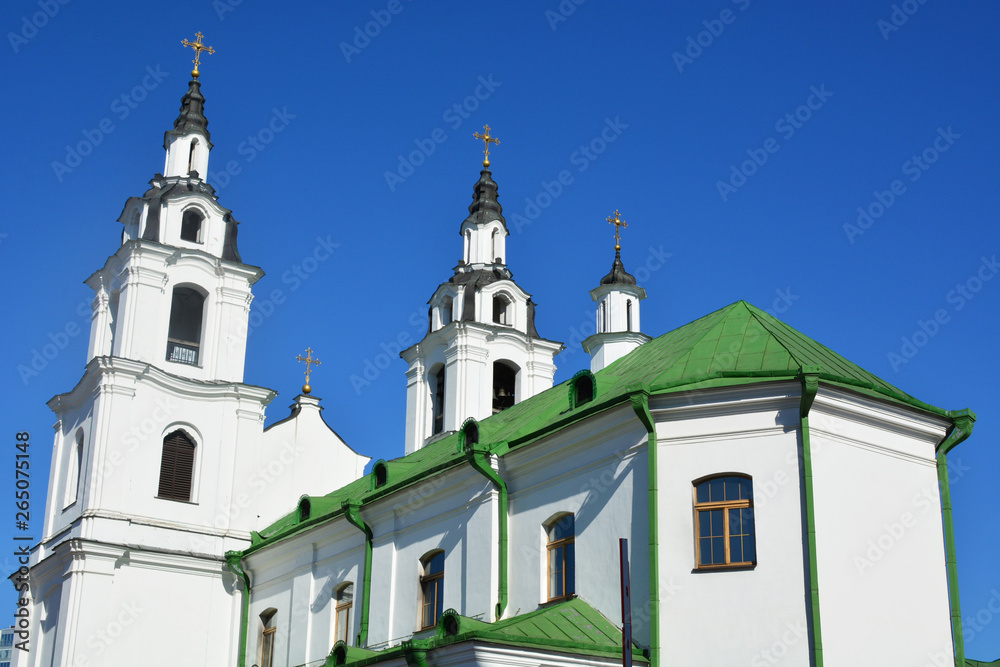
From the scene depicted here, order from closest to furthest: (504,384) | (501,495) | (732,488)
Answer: (732,488)
(501,495)
(504,384)

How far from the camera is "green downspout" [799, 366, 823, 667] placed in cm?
1448

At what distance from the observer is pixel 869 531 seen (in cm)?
1563

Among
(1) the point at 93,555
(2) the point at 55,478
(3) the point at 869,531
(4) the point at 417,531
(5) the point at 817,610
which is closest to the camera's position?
(5) the point at 817,610

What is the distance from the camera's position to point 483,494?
1895 centimetres

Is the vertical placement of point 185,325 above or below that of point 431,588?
above

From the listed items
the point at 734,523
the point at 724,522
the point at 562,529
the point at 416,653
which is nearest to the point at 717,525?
the point at 724,522

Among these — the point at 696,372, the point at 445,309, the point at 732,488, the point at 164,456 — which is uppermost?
the point at 445,309

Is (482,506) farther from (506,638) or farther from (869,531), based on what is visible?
(869,531)

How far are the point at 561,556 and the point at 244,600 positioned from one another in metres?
11.7

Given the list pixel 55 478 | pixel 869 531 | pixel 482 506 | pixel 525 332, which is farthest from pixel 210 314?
pixel 869 531

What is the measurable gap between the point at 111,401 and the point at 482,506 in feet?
37.8

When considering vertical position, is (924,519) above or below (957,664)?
above

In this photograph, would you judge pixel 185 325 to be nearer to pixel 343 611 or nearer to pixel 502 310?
pixel 502 310

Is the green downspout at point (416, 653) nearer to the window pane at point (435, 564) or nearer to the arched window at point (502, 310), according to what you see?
the window pane at point (435, 564)
